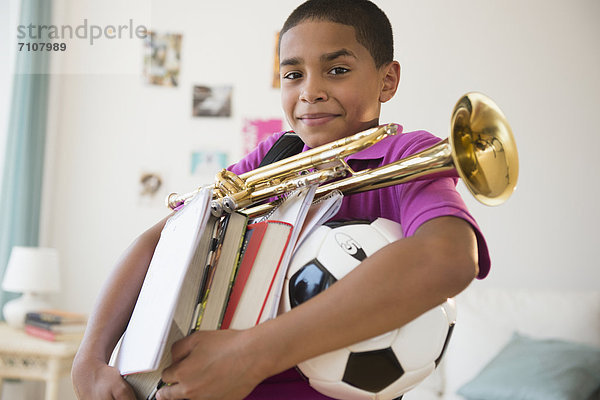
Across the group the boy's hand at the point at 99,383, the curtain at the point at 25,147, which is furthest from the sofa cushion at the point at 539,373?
the curtain at the point at 25,147

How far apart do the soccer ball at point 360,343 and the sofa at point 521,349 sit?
5.34ft

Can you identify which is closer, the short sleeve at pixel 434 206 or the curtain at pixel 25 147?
the short sleeve at pixel 434 206

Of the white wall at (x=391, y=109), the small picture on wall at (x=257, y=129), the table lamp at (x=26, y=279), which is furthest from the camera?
the small picture on wall at (x=257, y=129)

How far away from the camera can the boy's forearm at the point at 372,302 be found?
1.98 ft

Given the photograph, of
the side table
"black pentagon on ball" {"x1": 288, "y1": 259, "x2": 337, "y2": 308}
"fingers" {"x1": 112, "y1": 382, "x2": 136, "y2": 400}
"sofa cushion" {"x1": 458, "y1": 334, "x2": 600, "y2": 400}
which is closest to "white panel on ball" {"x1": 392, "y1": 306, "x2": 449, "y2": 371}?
"black pentagon on ball" {"x1": 288, "y1": 259, "x2": 337, "y2": 308}

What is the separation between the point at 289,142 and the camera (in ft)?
3.33

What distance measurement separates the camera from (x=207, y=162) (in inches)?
119

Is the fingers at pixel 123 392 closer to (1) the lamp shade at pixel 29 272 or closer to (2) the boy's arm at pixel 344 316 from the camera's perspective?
(2) the boy's arm at pixel 344 316

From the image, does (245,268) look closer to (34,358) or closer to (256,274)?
(256,274)

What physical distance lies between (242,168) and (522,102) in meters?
2.18

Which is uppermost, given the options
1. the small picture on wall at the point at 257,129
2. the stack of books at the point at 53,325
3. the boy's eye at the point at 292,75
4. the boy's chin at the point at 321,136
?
the small picture on wall at the point at 257,129

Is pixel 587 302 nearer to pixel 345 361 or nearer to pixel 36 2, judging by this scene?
pixel 345 361

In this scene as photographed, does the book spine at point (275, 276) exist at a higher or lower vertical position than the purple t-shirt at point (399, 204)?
lower

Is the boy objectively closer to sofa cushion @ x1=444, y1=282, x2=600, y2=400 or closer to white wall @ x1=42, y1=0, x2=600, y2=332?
sofa cushion @ x1=444, y1=282, x2=600, y2=400
